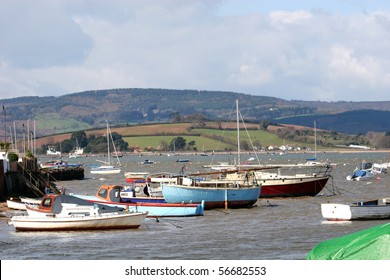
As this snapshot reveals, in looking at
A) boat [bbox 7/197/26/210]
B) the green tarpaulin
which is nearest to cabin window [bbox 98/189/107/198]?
boat [bbox 7/197/26/210]

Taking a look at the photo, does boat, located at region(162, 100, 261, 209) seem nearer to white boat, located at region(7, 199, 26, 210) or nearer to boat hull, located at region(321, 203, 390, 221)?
white boat, located at region(7, 199, 26, 210)

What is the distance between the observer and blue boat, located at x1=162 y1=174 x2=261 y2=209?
1853 inches

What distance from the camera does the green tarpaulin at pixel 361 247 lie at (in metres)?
10.7

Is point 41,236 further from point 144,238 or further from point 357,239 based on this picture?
point 357,239

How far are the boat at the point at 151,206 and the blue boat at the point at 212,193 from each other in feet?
8.80

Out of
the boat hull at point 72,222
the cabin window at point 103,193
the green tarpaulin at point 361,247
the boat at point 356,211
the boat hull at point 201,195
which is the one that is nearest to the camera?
the green tarpaulin at point 361,247

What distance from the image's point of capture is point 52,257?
90.2 ft

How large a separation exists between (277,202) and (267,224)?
15.5 metres

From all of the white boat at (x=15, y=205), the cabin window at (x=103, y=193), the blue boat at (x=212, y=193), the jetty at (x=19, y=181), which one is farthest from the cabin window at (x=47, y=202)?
the jetty at (x=19, y=181)

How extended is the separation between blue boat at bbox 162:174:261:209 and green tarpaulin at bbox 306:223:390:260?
115 ft

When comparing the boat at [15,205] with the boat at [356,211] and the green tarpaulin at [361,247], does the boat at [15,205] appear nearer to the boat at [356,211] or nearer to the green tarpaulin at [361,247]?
the boat at [356,211]
